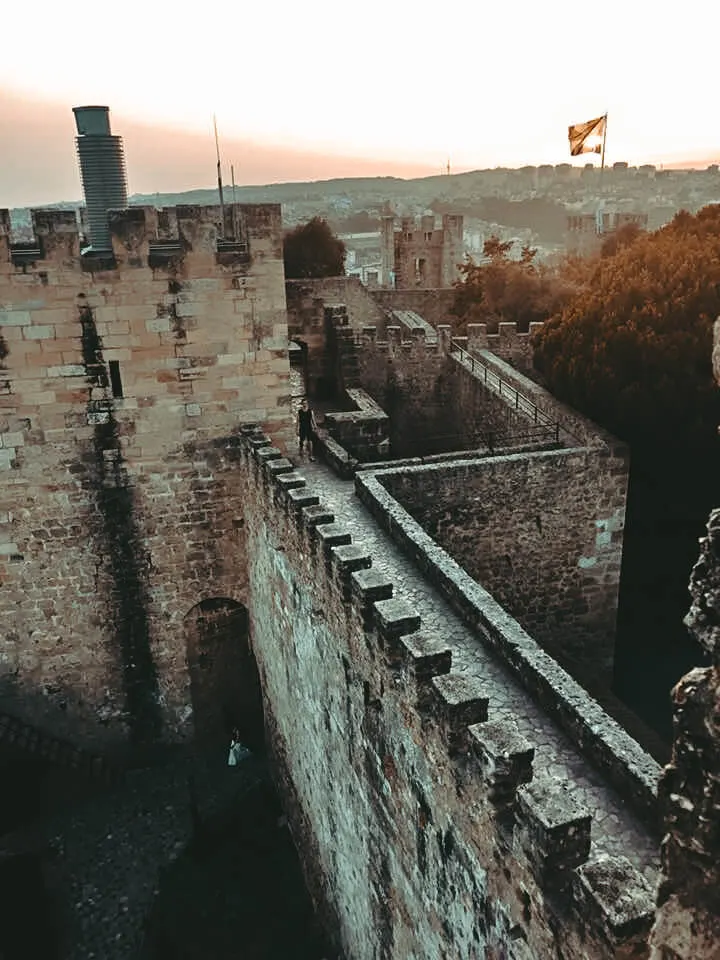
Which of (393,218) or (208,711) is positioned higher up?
(393,218)

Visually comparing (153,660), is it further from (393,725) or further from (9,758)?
(393,725)

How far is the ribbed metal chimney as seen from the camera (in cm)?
1888

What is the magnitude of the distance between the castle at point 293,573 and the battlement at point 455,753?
39 millimetres

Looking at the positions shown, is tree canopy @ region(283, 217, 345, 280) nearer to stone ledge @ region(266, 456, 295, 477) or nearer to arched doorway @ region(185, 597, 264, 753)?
arched doorway @ region(185, 597, 264, 753)

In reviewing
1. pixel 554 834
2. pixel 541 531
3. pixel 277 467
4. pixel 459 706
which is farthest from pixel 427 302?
pixel 554 834

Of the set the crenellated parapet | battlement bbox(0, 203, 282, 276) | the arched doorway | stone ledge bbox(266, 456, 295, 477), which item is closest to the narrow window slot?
battlement bbox(0, 203, 282, 276)

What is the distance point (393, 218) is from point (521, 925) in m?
40.1

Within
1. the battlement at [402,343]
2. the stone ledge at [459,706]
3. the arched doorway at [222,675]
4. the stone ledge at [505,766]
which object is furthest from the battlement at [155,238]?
the stone ledge at [505,766]

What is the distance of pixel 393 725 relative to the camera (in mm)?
6602

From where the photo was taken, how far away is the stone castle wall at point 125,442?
1058 cm

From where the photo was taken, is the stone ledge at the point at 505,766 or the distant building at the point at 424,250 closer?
the stone ledge at the point at 505,766

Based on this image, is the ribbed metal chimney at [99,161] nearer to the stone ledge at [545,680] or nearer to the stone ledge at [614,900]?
the stone ledge at [545,680]

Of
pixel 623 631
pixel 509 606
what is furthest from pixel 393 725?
pixel 623 631

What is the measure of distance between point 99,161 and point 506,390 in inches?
455
